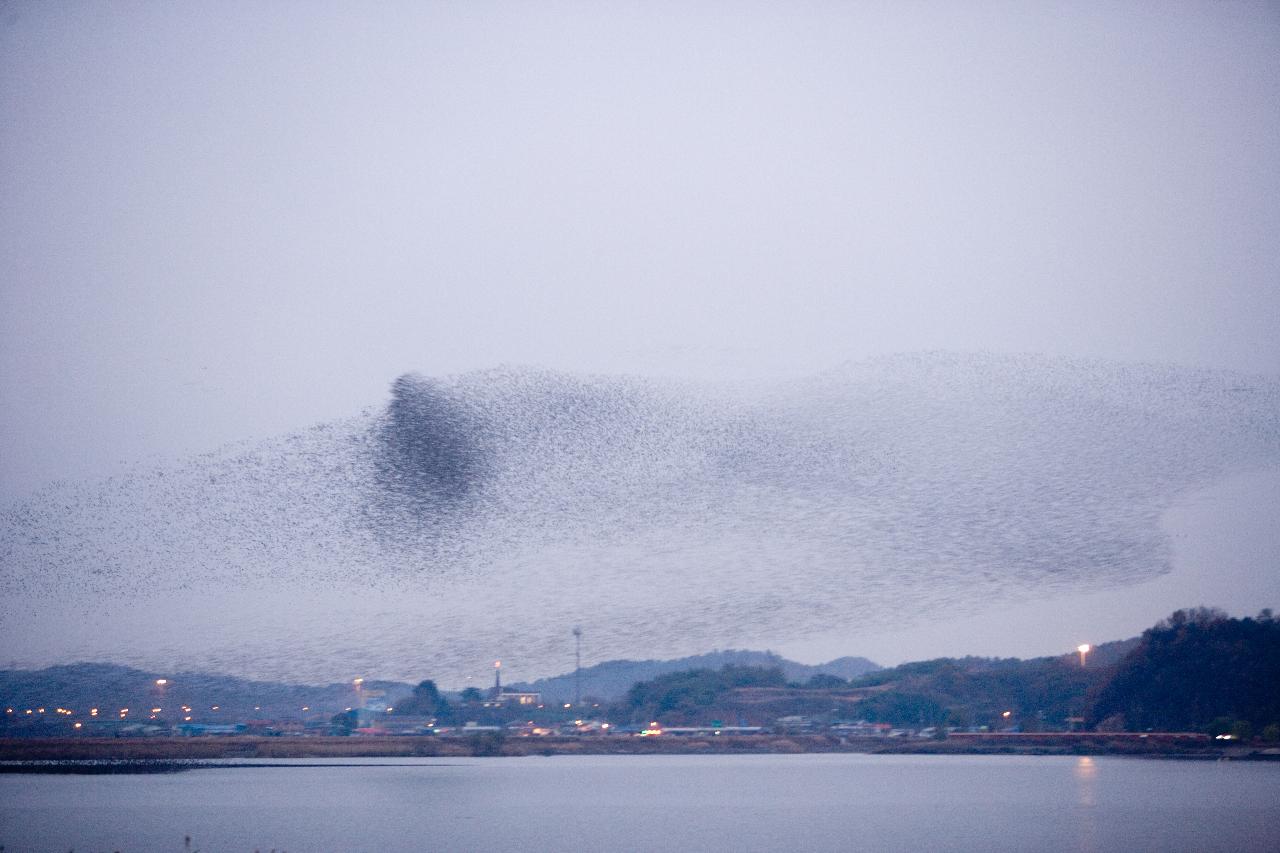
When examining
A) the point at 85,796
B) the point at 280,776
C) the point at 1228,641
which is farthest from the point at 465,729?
the point at 1228,641

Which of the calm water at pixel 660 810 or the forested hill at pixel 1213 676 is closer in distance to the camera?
the calm water at pixel 660 810

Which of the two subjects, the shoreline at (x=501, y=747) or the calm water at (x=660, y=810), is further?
the shoreline at (x=501, y=747)

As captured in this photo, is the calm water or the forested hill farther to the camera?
the forested hill

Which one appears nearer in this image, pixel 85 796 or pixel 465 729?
pixel 85 796

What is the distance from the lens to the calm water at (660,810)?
50.1 metres

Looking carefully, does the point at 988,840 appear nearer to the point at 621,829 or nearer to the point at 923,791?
the point at 621,829

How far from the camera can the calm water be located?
50062mm

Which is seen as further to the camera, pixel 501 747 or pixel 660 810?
pixel 501 747

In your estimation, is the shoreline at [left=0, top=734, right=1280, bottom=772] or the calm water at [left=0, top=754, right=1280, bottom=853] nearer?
the calm water at [left=0, top=754, right=1280, bottom=853]

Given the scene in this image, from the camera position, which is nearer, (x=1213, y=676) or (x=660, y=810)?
(x=660, y=810)

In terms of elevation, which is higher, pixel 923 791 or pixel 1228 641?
pixel 1228 641

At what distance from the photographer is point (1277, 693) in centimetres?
9506

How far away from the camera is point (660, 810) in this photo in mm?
64812

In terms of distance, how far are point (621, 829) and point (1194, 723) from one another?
60.7 metres
